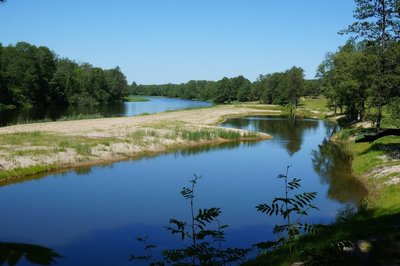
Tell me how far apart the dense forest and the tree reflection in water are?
92024mm

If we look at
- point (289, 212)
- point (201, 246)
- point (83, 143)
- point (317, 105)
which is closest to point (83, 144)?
point (83, 143)

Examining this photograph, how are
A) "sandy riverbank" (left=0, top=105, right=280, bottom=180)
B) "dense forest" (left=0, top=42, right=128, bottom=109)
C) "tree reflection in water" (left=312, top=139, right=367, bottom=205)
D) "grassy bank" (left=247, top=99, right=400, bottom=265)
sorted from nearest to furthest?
"grassy bank" (left=247, top=99, right=400, bottom=265) < "tree reflection in water" (left=312, top=139, right=367, bottom=205) < "sandy riverbank" (left=0, top=105, right=280, bottom=180) < "dense forest" (left=0, top=42, right=128, bottom=109)

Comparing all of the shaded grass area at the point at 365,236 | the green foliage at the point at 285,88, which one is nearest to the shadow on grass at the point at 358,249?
the shaded grass area at the point at 365,236

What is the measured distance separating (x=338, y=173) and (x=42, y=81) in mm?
118295

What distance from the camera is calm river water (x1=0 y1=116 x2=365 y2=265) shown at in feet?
62.7

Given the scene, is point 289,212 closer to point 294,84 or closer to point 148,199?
point 148,199

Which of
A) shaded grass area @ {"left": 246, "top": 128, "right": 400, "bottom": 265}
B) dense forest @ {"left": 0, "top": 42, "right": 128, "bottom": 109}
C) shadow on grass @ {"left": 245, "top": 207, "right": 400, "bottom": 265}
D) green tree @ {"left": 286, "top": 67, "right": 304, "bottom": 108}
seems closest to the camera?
shadow on grass @ {"left": 245, "top": 207, "right": 400, "bottom": 265}

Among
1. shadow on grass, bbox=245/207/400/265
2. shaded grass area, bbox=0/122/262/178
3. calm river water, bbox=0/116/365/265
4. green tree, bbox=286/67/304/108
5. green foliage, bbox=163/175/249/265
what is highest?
green tree, bbox=286/67/304/108

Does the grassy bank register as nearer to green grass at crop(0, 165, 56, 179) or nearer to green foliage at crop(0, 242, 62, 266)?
green foliage at crop(0, 242, 62, 266)

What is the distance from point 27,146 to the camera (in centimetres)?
3816

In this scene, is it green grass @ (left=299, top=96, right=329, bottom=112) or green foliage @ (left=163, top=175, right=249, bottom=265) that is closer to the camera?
green foliage @ (left=163, top=175, right=249, bottom=265)

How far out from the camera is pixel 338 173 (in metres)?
34.9

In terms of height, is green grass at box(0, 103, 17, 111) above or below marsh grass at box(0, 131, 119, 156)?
above

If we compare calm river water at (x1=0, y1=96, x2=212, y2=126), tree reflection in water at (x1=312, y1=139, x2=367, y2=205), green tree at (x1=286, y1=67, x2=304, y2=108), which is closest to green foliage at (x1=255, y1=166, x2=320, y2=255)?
tree reflection in water at (x1=312, y1=139, x2=367, y2=205)
